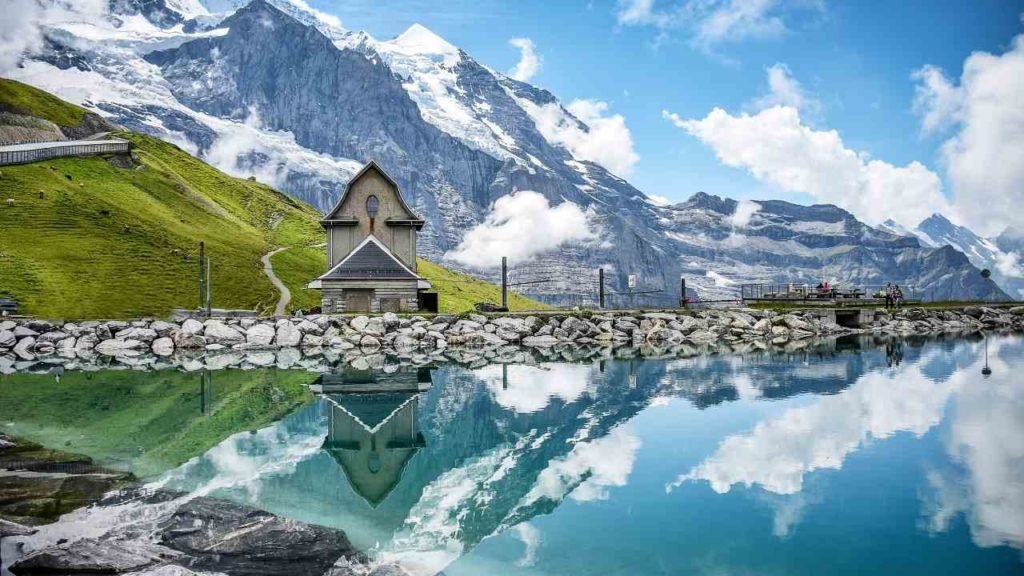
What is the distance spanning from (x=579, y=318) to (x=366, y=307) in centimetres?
1891

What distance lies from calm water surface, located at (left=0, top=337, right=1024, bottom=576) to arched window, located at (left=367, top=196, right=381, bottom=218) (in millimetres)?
36153

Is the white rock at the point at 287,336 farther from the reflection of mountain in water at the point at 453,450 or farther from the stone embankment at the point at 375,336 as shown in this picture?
the reflection of mountain in water at the point at 453,450

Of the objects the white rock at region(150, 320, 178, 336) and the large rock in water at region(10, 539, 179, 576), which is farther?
the white rock at region(150, 320, 178, 336)

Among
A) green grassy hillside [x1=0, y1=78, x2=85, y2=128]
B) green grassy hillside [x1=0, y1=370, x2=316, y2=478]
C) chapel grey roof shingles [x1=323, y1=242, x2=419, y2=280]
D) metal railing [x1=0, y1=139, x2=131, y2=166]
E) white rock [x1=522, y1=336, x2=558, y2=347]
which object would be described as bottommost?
green grassy hillside [x1=0, y1=370, x2=316, y2=478]

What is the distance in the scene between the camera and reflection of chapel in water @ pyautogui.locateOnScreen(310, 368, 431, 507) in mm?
18953

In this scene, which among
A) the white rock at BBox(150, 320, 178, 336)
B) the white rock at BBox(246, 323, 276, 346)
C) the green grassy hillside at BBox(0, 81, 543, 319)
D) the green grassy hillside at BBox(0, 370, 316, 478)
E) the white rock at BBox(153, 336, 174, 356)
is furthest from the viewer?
the green grassy hillside at BBox(0, 81, 543, 319)

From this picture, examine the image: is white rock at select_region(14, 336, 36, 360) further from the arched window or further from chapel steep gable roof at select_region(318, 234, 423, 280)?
the arched window

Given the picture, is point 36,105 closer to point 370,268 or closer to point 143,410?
point 370,268

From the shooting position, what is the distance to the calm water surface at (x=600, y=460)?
43.5 feet

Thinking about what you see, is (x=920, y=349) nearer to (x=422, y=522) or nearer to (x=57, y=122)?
(x=422, y=522)

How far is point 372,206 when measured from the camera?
72562 mm

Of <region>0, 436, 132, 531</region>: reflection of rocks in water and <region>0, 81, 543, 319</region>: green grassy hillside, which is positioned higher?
<region>0, 81, 543, 319</region>: green grassy hillside

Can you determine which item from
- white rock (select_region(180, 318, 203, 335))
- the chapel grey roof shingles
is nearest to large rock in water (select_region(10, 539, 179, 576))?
white rock (select_region(180, 318, 203, 335))

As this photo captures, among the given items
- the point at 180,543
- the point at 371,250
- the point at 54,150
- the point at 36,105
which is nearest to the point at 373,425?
the point at 180,543
